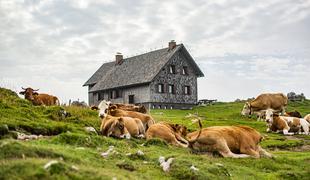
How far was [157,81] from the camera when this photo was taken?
58469mm

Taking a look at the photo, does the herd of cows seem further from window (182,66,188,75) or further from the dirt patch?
window (182,66,188,75)

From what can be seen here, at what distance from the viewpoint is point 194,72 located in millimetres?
63531

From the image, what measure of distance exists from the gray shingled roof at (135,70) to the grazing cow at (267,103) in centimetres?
1799

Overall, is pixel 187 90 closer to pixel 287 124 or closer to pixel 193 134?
pixel 287 124

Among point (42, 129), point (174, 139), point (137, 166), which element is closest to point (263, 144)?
point (174, 139)

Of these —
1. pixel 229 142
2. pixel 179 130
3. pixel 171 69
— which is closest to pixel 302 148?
pixel 179 130

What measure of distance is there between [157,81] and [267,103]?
20.4 m

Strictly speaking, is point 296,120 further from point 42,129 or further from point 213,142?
point 42,129

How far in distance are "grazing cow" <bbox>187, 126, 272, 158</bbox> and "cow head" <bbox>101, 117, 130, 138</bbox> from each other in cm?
376

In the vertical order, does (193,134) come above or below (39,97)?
below

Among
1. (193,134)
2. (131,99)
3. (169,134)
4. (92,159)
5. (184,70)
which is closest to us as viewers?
(92,159)

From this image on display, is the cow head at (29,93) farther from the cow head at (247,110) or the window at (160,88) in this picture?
the window at (160,88)

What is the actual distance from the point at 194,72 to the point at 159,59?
6.37 meters

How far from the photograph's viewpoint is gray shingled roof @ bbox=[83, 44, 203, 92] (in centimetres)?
5825
